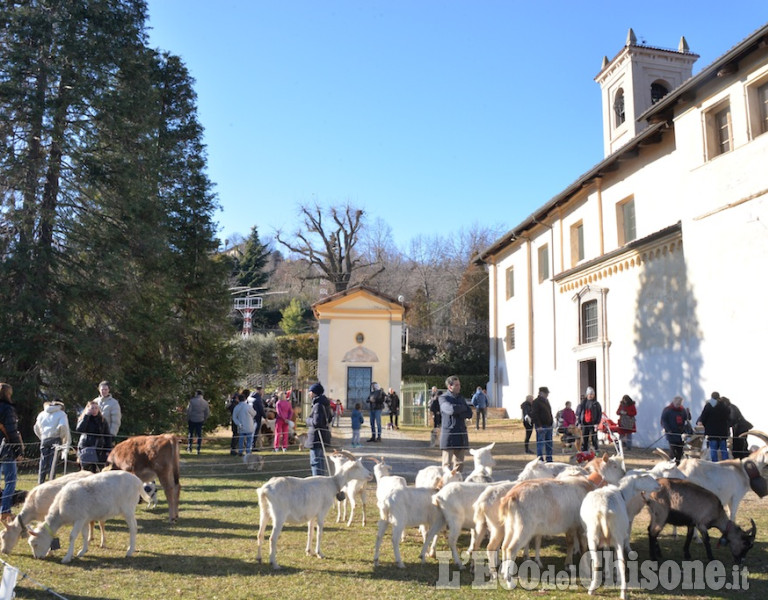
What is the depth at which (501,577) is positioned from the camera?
19.8ft

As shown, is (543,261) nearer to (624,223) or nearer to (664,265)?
(624,223)

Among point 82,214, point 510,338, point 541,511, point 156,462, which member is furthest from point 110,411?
point 510,338

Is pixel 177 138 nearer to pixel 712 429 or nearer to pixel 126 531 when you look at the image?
pixel 126 531

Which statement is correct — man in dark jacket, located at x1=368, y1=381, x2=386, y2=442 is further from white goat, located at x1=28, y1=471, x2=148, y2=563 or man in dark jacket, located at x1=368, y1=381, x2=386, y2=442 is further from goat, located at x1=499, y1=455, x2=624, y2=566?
goat, located at x1=499, y1=455, x2=624, y2=566

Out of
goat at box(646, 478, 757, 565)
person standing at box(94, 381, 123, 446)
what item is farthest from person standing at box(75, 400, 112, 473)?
goat at box(646, 478, 757, 565)

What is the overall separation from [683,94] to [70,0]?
17.0 meters

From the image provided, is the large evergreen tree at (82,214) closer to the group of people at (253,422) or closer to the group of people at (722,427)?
the group of people at (253,422)

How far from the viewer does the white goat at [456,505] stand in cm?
669

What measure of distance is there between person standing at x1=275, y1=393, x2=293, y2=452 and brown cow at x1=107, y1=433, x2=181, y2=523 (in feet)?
25.2

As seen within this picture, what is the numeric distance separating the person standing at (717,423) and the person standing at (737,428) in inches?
3.4

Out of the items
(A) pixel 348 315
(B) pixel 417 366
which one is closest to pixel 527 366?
(A) pixel 348 315

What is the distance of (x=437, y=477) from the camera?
8.34 m

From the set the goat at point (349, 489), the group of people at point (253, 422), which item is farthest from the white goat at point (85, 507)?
the group of people at point (253, 422)

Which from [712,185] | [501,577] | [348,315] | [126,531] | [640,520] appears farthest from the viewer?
[348,315]
